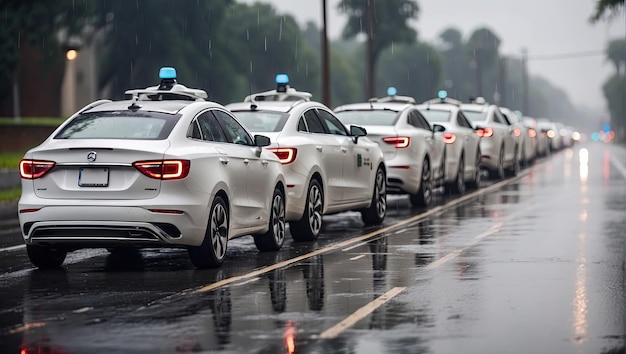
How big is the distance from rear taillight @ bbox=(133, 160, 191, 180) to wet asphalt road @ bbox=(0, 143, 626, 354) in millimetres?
884

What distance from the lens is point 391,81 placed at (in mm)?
161250

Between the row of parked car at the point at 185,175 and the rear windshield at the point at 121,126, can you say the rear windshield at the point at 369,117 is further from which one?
the rear windshield at the point at 121,126

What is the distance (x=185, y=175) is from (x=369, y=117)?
970 cm

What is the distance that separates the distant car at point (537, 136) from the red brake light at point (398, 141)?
23677 millimetres

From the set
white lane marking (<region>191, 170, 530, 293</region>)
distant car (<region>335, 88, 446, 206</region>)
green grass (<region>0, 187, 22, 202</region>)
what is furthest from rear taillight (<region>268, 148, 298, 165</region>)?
green grass (<region>0, 187, 22, 202</region>)

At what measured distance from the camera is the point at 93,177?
12.3 metres

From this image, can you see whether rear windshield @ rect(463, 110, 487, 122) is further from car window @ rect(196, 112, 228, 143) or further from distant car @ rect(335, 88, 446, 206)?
car window @ rect(196, 112, 228, 143)

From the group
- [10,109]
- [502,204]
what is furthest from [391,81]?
[502,204]

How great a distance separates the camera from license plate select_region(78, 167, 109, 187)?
12.3 metres

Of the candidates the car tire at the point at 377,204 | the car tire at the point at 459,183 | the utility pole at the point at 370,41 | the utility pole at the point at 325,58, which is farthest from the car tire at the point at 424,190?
the utility pole at the point at 370,41

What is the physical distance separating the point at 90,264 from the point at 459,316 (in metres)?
5.03

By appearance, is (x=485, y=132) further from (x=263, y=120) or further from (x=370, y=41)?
(x=370, y=41)

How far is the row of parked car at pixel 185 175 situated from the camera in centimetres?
1225

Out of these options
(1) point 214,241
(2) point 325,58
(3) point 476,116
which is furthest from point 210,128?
(2) point 325,58
